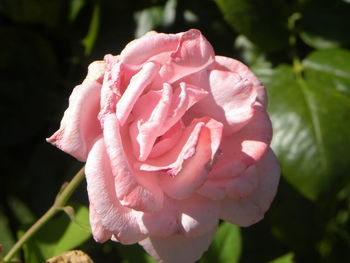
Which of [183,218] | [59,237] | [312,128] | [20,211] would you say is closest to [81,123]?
[183,218]

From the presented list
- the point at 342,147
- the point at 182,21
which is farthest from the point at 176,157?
the point at 182,21

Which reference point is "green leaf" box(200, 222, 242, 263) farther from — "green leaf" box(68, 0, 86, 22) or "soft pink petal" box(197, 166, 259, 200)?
"green leaf" box(68, 0, 86, 22)

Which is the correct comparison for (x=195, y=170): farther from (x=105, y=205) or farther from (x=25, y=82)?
(x=25, y=82)

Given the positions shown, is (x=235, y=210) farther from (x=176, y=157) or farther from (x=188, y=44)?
(x=188, y=44)

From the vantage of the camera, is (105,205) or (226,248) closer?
(105,205)

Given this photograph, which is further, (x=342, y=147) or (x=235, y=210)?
(x=342, y=147)
